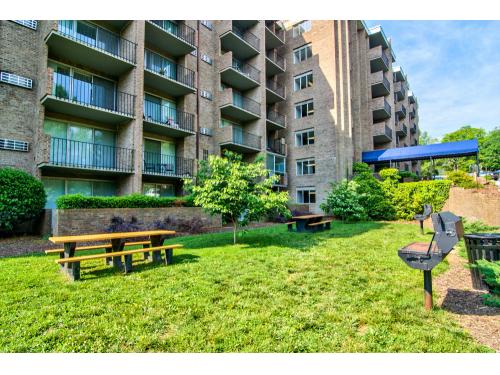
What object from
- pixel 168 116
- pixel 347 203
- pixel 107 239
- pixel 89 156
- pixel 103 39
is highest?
pixel 103 39

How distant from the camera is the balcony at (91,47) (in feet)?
40.4

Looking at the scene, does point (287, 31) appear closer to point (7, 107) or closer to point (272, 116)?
point (272, 116)

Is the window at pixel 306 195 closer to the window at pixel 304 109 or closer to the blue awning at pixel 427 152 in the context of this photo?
the blue awning at pixel 427 152

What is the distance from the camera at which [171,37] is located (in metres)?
16.4

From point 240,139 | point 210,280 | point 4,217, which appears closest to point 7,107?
point 4,217

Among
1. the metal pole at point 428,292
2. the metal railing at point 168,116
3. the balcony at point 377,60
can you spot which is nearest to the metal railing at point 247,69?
the metal railing at point 168,116

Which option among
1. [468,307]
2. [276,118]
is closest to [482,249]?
[468,307]

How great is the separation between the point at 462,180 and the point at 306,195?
11.8 metres

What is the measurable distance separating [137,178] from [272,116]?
16788mm

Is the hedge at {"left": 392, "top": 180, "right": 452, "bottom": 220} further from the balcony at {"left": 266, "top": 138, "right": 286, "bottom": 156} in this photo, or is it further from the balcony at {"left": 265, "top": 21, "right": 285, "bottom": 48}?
the balcony at {"left": 265, "top": 21, "right": 285, "bottom": 48}

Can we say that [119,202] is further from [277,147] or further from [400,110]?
[400,110]

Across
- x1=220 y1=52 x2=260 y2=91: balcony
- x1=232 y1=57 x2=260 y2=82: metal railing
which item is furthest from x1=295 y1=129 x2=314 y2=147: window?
x1=232 y1=57 x2=260 y2=82: metal railing
